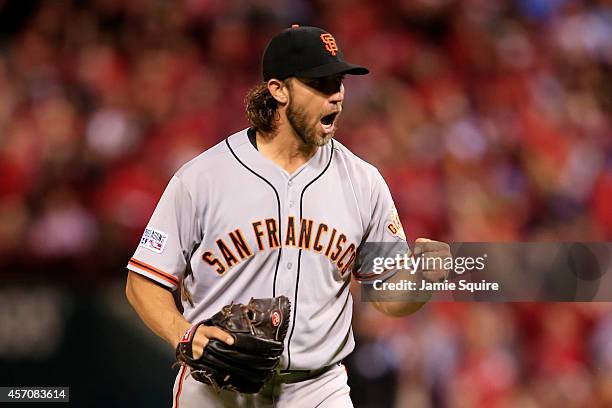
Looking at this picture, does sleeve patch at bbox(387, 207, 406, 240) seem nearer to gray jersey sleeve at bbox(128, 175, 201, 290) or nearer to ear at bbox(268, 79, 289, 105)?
ear at bbox(268, 79, 289, 105)

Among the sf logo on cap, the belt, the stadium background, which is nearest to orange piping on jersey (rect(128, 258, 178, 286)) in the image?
the belt

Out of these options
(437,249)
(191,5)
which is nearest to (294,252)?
(437,249)

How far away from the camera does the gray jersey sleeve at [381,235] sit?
2.44 meters

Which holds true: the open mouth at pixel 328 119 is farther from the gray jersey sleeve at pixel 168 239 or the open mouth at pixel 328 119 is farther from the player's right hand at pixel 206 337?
the player's right hand at pixel 206 337

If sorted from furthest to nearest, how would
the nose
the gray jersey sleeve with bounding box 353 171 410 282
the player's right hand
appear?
the gray jersey sleeve with bounding box 353 171 410 282 → the nose → the player's right hand

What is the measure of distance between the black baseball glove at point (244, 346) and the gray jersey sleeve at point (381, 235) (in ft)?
1.29

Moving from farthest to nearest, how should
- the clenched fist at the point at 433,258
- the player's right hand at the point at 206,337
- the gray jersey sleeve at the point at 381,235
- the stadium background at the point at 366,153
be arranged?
the stadium background at the point at 366,153
the gray jersey sleeve at the point at 381,235
the clenched fist at the point at 433,258
the player's right hand at the point at 206,337

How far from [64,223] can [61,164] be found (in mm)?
298

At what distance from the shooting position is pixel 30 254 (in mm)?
4027

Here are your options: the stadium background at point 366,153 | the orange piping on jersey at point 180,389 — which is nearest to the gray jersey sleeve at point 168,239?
the orange piping on jersey at point 180,389

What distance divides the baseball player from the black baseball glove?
150mm

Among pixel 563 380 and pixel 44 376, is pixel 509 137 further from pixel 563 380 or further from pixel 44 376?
pixel 44 376

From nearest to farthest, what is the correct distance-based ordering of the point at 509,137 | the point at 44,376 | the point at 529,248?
the point at 44,376 → the point at 529,248 → the point at 509,137

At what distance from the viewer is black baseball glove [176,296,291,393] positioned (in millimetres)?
2062
